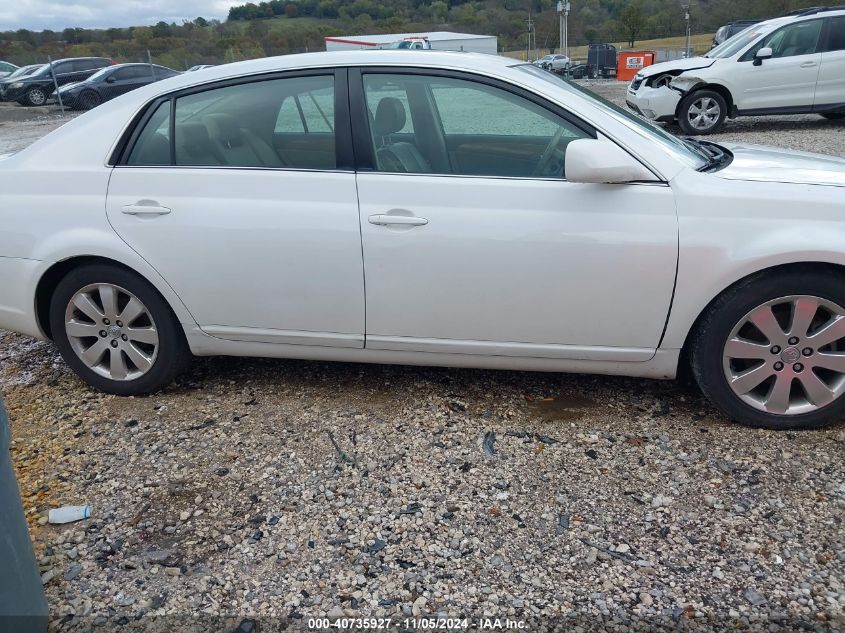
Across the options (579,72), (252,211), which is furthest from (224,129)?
(579,72)

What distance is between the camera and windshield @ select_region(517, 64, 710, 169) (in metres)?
3.09

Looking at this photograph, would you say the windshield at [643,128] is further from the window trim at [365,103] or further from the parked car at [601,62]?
the parked car at [601,62]

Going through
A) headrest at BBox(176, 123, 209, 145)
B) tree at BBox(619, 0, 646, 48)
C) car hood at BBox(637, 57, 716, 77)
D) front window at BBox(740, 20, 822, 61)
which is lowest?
headrest at BBox(176, 123, 209, 145)

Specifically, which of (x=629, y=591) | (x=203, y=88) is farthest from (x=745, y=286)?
(x=203, y=88)

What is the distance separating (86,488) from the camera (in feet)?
9.59

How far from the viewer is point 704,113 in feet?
38.2

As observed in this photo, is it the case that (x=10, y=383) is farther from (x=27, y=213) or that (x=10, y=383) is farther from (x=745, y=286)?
(x=745, y=286)

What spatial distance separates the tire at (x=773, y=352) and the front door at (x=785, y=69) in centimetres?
993

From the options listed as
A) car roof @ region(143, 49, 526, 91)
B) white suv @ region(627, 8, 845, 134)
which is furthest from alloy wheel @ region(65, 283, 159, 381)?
white suv @ region(627, 8, 845, 134)

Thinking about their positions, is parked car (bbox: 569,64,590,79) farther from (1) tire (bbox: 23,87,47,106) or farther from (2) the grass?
(1) tire (bbox: 23,87,47,106)

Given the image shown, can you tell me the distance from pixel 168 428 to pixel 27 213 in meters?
1.27

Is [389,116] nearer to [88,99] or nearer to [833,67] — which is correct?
[833,67]

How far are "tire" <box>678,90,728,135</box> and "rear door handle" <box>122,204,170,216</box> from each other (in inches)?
416

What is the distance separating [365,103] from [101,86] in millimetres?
22017
